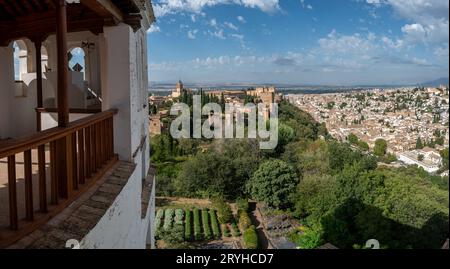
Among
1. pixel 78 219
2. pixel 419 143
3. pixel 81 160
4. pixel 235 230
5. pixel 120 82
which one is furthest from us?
pixel 419 143

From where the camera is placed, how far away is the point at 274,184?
30172 millimetres

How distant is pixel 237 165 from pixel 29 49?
1102 inches

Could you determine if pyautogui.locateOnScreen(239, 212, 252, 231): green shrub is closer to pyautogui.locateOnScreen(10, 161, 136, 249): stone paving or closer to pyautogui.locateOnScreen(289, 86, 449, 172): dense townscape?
pyautogui.locateOnScreen(289, 86, 449, 172): dense townscape

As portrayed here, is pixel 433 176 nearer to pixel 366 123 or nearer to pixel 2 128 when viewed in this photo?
pixel 366 123

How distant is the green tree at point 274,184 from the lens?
3011 cm

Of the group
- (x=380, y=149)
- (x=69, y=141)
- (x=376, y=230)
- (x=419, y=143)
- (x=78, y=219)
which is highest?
(x=69, y=141)

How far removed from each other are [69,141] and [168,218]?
972 inches

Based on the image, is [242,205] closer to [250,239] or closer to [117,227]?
[250,239]

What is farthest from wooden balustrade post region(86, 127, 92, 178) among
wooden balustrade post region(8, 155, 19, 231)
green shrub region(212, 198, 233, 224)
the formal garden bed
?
green shrub region(212, 198, 233, 224)

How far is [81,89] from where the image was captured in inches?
304

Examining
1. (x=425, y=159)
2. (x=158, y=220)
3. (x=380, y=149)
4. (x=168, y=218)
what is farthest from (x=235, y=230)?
(x=380, y=149)

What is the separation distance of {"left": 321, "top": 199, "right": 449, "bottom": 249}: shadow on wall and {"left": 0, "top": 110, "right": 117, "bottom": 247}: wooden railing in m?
20.6

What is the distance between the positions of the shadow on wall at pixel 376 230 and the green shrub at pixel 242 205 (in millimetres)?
6227

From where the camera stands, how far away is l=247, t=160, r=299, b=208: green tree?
1185 inches
